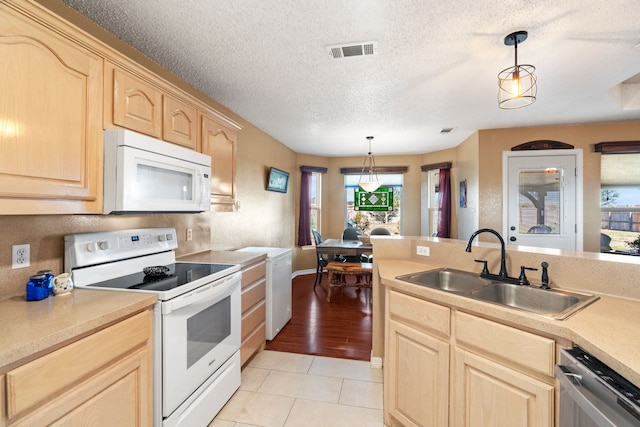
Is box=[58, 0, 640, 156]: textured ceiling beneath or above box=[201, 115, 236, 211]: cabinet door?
above

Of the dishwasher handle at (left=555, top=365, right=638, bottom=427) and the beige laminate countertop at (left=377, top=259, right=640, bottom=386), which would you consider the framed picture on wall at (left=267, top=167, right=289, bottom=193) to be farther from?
the dishwasher handle at (left=555, top=365, right=638, bottom=427)

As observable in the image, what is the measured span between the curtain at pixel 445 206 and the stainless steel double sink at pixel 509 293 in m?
3.59

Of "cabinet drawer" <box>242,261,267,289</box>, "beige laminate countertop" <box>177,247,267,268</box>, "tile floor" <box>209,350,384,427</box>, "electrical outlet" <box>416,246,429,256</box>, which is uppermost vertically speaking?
"electrical outlet" <box>416,246,429,256</box>

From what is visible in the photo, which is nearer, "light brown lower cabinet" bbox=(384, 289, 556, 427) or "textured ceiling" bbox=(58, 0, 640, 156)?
"light brown lower cabinet" bbox=(384, 289, 556, 427)

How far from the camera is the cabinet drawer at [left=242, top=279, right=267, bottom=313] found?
2.39 metres

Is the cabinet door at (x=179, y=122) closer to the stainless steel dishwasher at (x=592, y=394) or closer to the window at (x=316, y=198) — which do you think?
the stainless steel dishwasher at (x=592, y=394)

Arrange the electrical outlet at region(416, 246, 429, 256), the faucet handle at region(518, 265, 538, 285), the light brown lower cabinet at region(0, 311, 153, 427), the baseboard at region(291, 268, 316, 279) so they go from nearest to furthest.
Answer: the light brown lower cabinet at region(0, 311, 153, 427) → the faucet handle at region(518, 265, 538, 285) → the electrical outlet at region(416, 246, 429, 256) → the baseboard at region(291, 268, 316, 279)

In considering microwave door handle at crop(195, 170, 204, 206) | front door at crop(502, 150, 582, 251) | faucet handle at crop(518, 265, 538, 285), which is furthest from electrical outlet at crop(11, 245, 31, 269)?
front door at crop(502, 150, 582, 251)

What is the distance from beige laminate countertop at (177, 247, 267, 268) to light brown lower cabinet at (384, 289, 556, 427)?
3.94 feet

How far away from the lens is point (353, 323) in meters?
3.45

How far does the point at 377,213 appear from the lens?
21.0ft

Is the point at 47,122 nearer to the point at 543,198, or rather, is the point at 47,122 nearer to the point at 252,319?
the point at 252,319

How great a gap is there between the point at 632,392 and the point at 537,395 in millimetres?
389

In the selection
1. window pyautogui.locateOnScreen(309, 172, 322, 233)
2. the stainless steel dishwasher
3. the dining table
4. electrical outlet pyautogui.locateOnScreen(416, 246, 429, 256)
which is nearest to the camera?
the stainless steel dishwasher
